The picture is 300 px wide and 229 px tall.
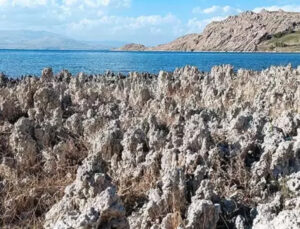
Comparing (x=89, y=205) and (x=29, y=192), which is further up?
(x=89, y=205)

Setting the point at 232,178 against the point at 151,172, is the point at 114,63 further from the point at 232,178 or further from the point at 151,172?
the point at 232,178

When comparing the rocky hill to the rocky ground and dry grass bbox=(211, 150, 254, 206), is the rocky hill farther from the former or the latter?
dry grass bbox=(211, 150, 254, 206)

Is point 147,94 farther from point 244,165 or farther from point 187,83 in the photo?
point 244,165

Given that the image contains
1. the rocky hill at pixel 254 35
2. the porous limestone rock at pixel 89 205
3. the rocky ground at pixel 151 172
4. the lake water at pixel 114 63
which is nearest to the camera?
the porous limestone rock at pixel 89 205

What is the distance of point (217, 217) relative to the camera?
452 cm

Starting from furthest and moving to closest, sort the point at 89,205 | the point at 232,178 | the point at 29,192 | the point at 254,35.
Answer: the point at 254,35
the point at 232,178
the point at 29,192
the point at 89,205

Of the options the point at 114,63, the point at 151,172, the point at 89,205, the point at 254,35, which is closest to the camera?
the point at 89,205

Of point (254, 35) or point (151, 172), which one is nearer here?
point (151, 172)

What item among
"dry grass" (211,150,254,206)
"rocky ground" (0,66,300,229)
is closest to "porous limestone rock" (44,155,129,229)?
"rocky ground" (0,66,300,229)

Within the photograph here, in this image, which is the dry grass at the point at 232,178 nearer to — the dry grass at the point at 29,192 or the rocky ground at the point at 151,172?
the rocky ground at the point at 151,172

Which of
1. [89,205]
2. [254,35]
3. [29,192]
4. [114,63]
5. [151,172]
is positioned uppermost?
[89,205]

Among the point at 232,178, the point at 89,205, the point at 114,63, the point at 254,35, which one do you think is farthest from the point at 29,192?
the point at 254,35

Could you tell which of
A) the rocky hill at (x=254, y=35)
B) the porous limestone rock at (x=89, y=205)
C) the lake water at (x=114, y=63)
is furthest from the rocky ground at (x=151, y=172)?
the rocky hill at (x=254, y=35)

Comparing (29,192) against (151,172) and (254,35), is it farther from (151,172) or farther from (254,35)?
(254,35)
